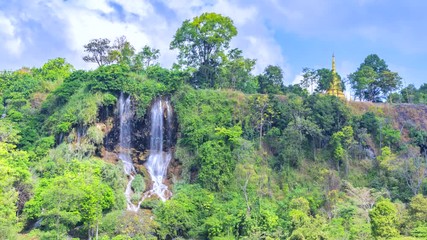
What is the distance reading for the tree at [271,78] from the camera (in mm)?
41375

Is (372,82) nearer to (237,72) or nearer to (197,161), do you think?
(237,72)

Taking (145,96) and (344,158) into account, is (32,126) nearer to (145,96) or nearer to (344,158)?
(145,96)

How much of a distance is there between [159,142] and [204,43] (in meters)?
10.3

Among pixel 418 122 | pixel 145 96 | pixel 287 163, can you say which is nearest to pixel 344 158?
pixel 287 163

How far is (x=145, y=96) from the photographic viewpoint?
34.8 metres

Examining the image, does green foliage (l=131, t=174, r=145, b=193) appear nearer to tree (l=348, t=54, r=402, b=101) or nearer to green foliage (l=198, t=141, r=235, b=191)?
green foliage (l=198, t=141, r=235, b=191)

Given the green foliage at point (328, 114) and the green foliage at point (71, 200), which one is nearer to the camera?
the green foliage at point (71, 200)

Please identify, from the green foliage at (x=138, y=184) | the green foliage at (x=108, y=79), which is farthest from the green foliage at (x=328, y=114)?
the green foliage at (x=108, y=79)

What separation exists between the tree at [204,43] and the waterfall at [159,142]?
5033mm

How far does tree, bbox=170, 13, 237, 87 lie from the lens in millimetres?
39312

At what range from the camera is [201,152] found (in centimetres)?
3150

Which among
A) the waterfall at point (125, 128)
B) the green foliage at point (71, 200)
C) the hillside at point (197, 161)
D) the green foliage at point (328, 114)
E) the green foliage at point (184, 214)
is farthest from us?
the green foliage at point (328, 114)

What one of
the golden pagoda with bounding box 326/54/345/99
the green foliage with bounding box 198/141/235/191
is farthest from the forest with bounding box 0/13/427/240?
the golden pagoda with bounding box 326/54/345/99

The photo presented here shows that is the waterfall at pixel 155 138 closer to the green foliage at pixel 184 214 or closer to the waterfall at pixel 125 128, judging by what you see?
the waterfall at pixel 125 128
